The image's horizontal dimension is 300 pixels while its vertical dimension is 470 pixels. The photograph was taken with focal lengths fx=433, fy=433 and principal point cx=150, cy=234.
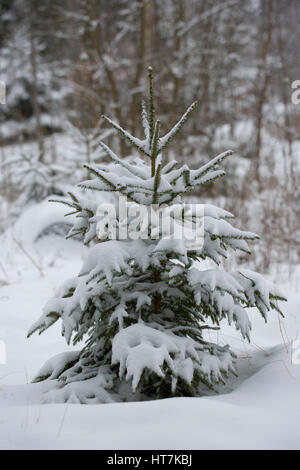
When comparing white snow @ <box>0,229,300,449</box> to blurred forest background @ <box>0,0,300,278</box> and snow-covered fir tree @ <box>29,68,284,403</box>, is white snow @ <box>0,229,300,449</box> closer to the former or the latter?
snow-covered fir tree @ <box>29,68,284,403</box>

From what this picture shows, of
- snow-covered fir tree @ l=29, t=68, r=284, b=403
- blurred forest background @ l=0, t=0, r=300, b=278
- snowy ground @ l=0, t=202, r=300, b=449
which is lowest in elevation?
snowy ground @ l=0, t=202, r=300, b=449

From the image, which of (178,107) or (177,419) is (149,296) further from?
(178,107)

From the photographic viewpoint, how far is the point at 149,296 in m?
2.28

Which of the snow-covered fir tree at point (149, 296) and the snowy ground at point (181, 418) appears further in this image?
the snow-covered fir tree at point (149, 296)

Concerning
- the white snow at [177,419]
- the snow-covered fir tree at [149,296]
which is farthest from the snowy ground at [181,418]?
the snow-covered fir tree at [149,296]

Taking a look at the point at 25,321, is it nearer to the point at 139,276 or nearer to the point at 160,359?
the point at 139,276

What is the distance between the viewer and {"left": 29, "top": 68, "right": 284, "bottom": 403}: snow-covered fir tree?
1.99 m

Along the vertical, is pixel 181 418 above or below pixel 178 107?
below

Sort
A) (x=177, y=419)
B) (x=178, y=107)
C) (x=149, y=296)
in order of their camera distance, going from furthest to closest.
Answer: (x=178, y=107) → (x=149, y=296) → (x=177, y=419)

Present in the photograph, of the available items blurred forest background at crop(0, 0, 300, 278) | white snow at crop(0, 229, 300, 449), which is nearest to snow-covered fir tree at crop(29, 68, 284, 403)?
white snow at crop(0, 229, 300, 449)

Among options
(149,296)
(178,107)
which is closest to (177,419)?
(149,296)

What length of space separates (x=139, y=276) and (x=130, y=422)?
80 cm

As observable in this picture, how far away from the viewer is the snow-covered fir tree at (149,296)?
1.99m

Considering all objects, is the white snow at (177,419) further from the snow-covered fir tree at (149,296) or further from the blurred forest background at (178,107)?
the blurred forest background at (178,107)
